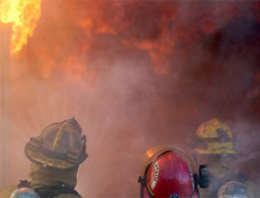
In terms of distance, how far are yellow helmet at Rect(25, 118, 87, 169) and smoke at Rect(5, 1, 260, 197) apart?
139 inches

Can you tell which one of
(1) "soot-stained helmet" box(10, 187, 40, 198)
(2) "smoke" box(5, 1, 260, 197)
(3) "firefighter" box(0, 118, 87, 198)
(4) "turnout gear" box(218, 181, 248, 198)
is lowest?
(1) "soot-stained helmet" box(10, 187, 40, 198)

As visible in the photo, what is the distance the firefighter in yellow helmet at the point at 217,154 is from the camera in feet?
15.5

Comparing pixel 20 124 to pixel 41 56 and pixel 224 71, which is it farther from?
pixel 224 71

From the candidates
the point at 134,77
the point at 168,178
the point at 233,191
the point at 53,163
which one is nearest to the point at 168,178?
the point at 168,178

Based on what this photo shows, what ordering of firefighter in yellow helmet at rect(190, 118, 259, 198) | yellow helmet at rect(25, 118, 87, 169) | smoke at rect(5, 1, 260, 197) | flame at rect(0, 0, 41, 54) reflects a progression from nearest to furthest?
1. yellow helmet at rect(25, 118, 87, 169)
2. firefighter in yellow helmet at rect(190, 118, 259, 198)
3. flame at rect(0, 0, 41, 54)
4. smoke at rect(5, 1, 260, 197)

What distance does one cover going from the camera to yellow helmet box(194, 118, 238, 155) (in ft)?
17.1

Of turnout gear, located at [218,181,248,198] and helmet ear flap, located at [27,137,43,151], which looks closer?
turnout gear, located at [218,181,248,198]

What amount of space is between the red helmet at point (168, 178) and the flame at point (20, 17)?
4.99 meters

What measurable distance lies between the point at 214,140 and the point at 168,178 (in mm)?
2252

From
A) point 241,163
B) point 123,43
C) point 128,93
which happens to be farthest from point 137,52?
point 241,163

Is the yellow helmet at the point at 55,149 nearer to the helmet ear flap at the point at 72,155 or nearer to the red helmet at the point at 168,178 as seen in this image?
the helmet ear flap at the point at 72,155

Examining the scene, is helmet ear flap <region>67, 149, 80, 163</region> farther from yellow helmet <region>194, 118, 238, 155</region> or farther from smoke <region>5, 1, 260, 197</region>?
smoke <region>5, 1, 260, 197</region>

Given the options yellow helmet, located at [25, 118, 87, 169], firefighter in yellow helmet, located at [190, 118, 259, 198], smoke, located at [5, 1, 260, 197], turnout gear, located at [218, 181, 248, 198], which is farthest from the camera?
smoke, located at [5, 1, 260, 197]

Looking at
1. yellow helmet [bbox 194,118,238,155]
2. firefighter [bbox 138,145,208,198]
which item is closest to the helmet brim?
firefighter [bbox 138,145,208,198]
